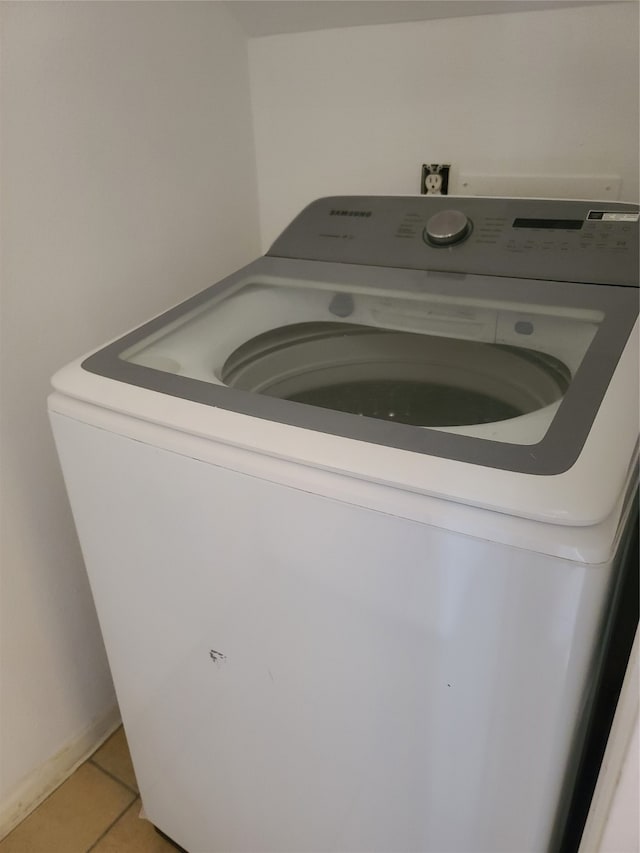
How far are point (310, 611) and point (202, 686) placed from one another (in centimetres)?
30

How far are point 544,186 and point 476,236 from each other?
0.25 metres

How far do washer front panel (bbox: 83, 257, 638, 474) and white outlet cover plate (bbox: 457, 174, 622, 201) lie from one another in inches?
12.6

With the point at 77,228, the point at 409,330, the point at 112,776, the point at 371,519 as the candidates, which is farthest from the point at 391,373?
the point at 112,776

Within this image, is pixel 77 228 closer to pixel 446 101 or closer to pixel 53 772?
pixel 446 101

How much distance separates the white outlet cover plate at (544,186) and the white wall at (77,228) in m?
0.52

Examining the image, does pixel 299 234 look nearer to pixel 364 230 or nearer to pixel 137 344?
pixel 364 230

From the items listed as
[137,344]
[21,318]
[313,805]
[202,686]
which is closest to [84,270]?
[21,318]

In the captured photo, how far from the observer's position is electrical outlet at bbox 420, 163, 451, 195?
4.25 feet

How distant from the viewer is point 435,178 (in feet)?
4.28

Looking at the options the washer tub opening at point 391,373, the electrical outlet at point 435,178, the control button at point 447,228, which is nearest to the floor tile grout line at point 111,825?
the washer tub opening at point 391,373

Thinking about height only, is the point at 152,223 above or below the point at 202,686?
above

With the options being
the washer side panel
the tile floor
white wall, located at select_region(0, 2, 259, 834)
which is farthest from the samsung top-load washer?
white wall, located at select_region(0, 2, 259, 834)

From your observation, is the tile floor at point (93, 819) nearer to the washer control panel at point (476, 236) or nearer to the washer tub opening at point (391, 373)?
the washer tub opening at point (391, 373)

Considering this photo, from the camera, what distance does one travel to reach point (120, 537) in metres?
0.92
